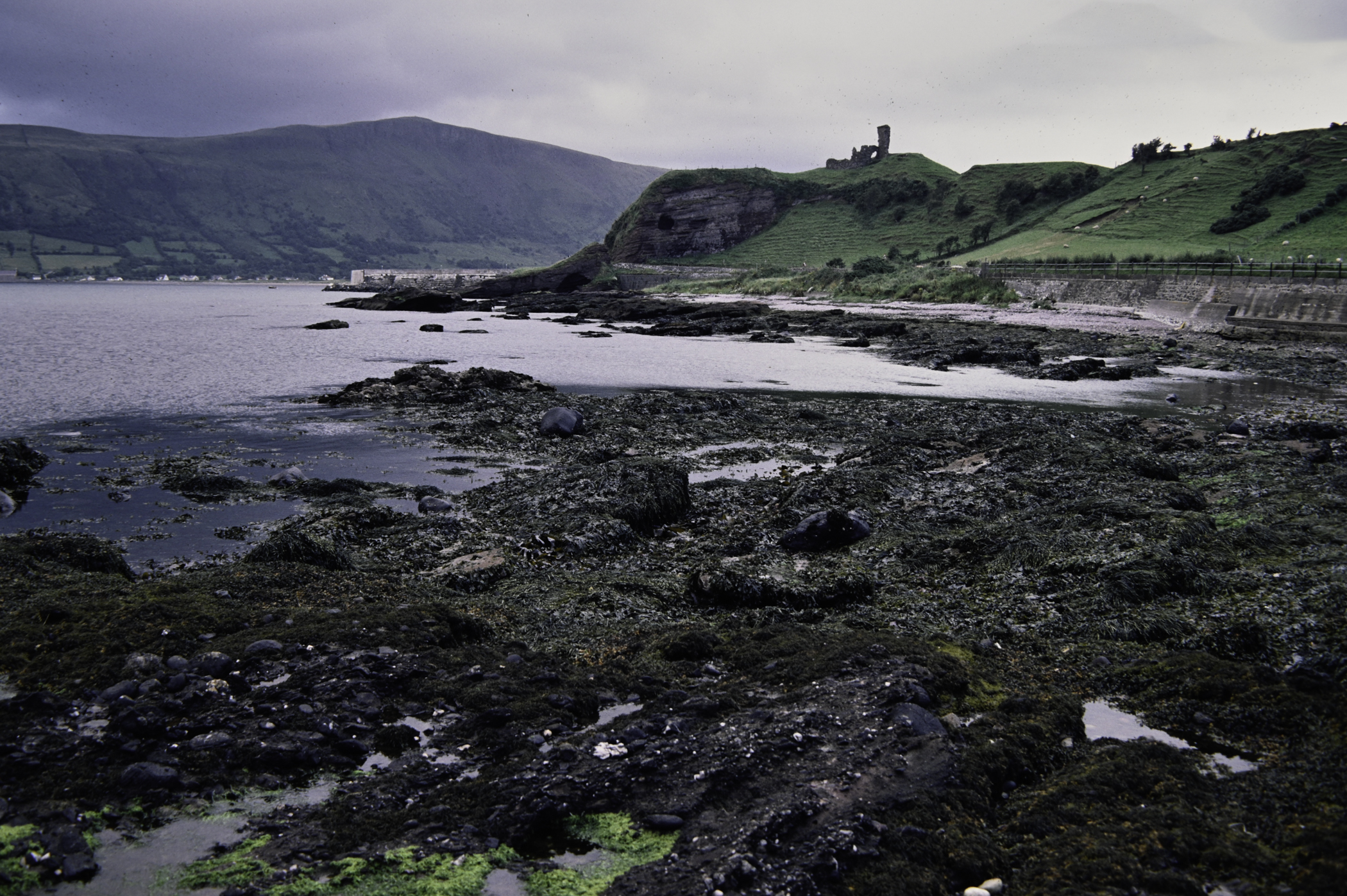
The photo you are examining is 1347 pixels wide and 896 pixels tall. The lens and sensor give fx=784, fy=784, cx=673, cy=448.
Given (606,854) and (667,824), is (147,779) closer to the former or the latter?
(606,854)

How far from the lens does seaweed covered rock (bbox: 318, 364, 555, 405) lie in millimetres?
28594

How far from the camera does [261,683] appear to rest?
7.52m

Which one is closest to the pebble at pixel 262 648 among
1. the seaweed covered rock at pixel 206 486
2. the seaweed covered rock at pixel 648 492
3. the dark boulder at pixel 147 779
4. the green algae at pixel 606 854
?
the dark boulder at pixel 147 779

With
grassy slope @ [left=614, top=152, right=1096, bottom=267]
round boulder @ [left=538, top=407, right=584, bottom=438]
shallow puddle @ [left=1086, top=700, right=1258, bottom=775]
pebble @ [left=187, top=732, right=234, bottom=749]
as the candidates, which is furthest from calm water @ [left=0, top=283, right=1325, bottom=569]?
grassy slope @ [left=614, top=152, right=1096, bottom=267]

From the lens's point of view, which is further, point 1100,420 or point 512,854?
point 1100,420

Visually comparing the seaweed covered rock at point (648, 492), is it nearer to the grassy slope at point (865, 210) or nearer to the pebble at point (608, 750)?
the pebble at point (608, 750)

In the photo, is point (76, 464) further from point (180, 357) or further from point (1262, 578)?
point (180, 357)

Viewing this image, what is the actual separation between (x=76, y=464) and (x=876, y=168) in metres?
182

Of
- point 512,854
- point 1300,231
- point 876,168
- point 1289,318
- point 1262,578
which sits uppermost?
point 876,168

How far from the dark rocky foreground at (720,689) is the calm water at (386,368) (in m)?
17.7

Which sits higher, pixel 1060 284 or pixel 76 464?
pixel 1060 284

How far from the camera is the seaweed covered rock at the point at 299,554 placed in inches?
464

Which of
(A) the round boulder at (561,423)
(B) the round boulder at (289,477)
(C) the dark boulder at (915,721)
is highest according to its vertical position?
(A) the round boulder at (561,423)

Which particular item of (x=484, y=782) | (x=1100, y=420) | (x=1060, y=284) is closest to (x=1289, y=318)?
(x=1060, y=284)
